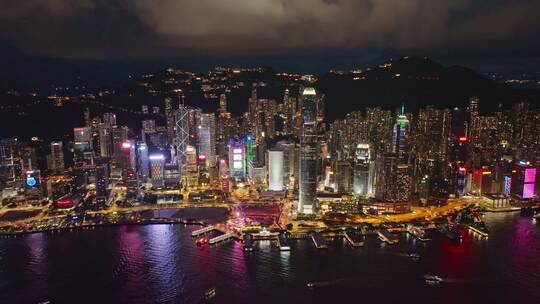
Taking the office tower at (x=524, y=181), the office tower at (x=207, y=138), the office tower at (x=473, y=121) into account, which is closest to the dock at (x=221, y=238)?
the office tower at (x=207, y=138)

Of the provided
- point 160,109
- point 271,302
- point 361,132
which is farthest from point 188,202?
point 160,109

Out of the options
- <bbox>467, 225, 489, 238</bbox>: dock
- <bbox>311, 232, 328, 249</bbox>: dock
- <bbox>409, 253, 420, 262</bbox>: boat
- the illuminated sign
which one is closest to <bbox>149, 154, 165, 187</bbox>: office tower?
the illuminated sign

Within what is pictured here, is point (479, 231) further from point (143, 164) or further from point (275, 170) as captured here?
point (143, 164)

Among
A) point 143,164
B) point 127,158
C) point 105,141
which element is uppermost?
point 105,141

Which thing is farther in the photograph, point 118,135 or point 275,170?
point 118,135

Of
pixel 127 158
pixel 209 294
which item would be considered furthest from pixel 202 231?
pixel 127 158

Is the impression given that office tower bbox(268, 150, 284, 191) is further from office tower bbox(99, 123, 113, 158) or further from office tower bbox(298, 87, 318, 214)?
office tower bbox(99, 123, 113, 158)

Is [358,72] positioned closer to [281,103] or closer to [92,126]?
[281,103]
